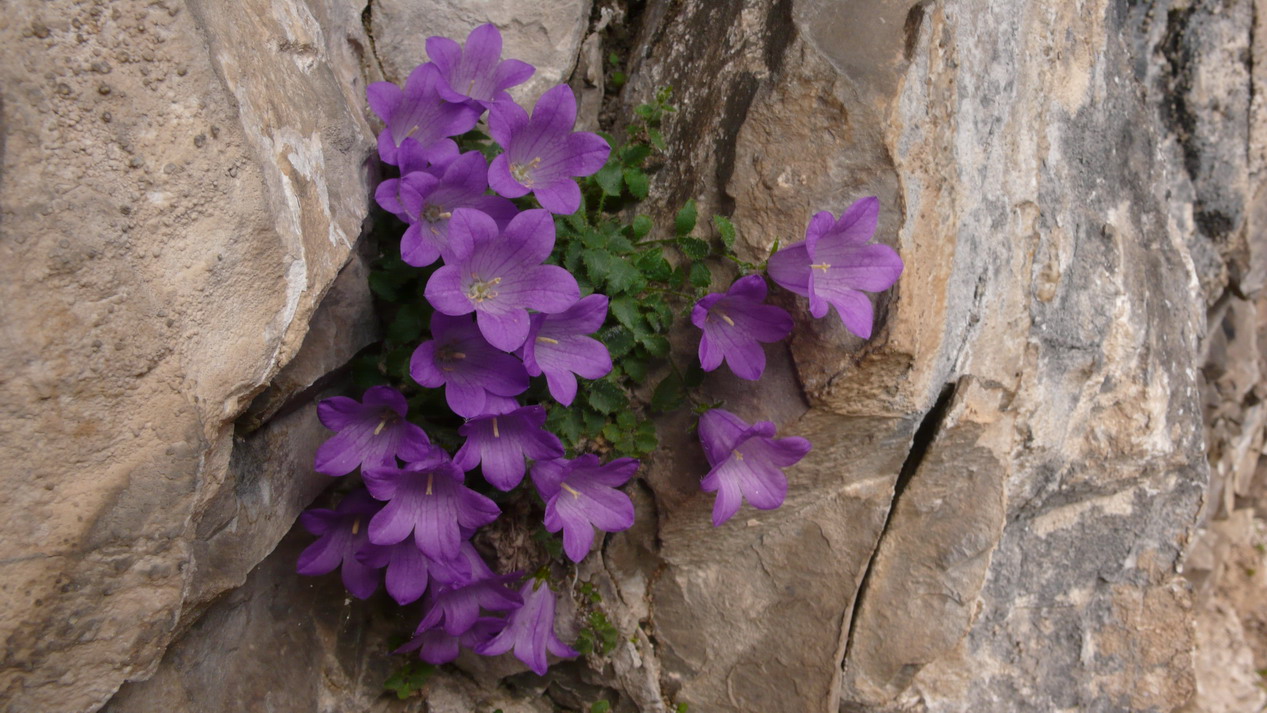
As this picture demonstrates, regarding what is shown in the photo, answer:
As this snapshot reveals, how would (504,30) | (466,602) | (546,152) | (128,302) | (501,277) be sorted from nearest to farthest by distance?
1. (128,302)
2. (501,277)
3. (546,152)
4. (466,602)
5. (504,30)

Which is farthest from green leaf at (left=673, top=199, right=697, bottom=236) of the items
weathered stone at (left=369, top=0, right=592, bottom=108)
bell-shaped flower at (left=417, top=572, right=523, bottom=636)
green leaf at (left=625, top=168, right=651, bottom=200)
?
bell-shaped flower at (left=417, top=572, right=523, bottom=636)

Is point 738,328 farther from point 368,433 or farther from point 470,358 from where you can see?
point 368,433

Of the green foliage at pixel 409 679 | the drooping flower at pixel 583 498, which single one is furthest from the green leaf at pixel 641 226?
the green foliage at pixel 409 679

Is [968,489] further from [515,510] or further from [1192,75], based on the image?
[1192,75]

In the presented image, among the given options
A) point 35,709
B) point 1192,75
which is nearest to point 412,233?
point 35,709

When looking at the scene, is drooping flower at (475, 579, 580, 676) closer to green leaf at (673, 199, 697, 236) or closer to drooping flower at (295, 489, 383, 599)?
drooping flower at (295, 489, 383, 599)

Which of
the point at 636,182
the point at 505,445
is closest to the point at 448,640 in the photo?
the point at 505,445
